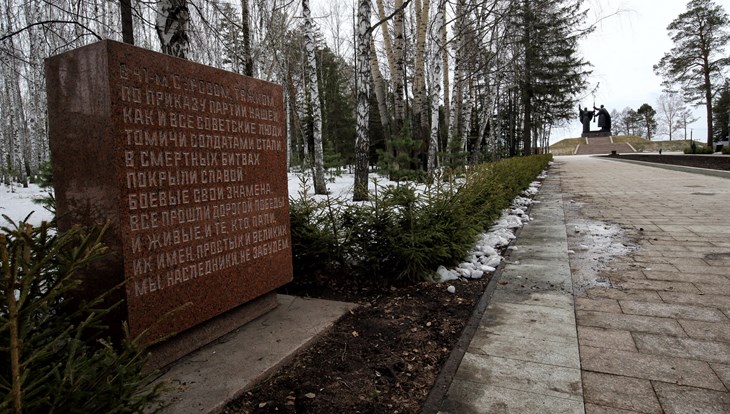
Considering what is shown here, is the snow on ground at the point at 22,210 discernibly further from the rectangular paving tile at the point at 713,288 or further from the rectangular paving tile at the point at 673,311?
the rectangular paving tile at the point at 713,288

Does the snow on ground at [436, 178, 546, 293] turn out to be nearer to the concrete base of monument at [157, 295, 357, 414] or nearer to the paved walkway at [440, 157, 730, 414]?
the paved walkway at [440, 157, 730, 414]

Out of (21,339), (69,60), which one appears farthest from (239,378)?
(69,60)

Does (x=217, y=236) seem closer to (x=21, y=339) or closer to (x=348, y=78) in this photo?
(x=21, y=339)

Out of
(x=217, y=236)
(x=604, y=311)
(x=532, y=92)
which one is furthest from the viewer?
(x=532, y=92)

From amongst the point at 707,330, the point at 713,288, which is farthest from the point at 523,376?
the point at 713,288

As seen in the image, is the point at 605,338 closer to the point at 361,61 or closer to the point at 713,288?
the point at 713,288

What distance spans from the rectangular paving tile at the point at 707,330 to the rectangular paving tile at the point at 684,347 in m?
0.09

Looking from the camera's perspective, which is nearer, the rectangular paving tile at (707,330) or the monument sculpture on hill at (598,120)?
the rectangular paving tile at (707,330)

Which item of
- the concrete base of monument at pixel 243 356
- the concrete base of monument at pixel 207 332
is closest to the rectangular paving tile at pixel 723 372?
the concrete base of monument at pixel 243 356

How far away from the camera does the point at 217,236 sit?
2.93m

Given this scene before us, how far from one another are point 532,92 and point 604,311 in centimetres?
2746

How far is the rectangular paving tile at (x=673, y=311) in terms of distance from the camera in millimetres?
3287

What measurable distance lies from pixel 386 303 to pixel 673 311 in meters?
2.40

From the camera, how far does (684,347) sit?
281 centimetres
